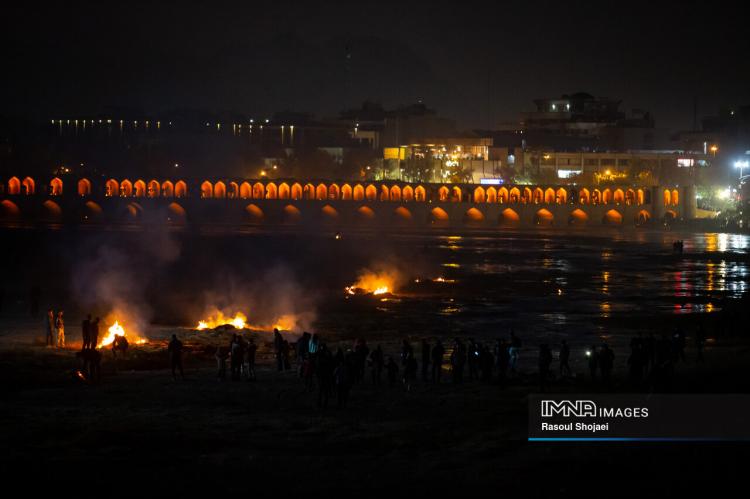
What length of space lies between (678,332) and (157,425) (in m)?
11.3

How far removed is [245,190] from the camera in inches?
3942

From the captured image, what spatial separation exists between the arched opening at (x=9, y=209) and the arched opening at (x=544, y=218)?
166ft

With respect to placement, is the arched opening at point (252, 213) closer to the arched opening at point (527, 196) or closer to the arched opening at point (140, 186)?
the arched opening at point (140, 186)

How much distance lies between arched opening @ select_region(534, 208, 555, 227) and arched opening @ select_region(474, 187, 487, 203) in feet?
18.3

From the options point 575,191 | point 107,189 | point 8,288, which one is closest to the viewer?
point 8,288

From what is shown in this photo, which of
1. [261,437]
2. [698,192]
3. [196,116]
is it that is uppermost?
[196,116]

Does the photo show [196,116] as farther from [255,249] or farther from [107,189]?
[255,249]

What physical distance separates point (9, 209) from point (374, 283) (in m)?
65.4

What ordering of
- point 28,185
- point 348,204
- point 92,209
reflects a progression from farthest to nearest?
1. point 28,185
2. point 92,209
3. point 348,204

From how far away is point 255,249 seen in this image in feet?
205

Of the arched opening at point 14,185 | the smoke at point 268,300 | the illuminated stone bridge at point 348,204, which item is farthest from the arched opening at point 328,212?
the smoke at point 268,300

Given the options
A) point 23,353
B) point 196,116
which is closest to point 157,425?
point 23,353

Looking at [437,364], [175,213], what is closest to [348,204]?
[175,213]

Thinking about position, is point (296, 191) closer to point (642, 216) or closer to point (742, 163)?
point (642, 216)
